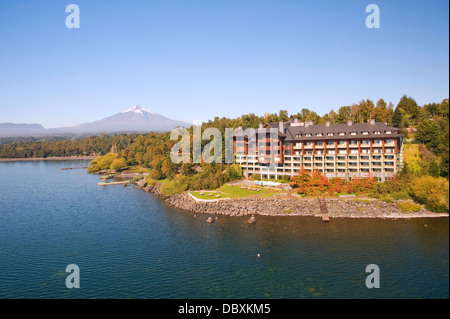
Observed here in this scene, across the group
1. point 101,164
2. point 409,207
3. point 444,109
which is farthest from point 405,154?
point 101,164

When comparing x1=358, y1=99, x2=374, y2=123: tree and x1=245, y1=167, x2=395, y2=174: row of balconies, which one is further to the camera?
x1=358, y1=99, x2=374, y2=123: tree

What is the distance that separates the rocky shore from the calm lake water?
2318 millimetres

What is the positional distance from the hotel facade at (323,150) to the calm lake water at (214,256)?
65.1 ft

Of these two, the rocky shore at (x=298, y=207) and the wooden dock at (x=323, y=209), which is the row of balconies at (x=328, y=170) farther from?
the wooden dock at (x=323, y=209)

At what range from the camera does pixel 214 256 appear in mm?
36656

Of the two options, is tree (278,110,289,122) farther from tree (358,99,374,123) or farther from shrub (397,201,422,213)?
shrub (397,201,422,213)

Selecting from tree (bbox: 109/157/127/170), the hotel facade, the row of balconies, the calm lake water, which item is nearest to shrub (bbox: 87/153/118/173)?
tree (bbox: 109/157/127/170)

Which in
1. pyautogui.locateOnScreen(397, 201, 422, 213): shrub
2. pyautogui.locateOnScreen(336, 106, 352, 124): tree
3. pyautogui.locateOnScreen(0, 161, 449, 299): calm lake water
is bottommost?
pyautogui.locateOnScreen(0, 161, 449, 299): calm lake water

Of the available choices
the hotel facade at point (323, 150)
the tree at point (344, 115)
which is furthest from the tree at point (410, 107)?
the hotel facade at point (323, 150)

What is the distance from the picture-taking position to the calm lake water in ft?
94.3

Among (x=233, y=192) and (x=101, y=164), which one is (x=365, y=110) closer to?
(x=233, y=192)

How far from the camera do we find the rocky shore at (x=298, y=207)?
48219mm

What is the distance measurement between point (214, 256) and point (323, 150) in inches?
1587

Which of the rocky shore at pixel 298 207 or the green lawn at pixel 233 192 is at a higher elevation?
the green lawn at pixel 233 192
